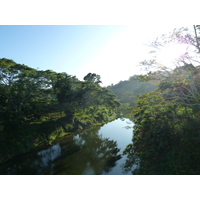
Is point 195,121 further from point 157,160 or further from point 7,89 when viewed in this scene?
point 7,89

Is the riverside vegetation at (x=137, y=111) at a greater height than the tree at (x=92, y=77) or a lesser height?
lesser

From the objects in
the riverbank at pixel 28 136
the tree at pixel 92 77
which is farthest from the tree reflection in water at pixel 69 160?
the tree at pixel 92 77

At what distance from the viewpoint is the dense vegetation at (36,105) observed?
17.9 meters

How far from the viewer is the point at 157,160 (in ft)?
36.7

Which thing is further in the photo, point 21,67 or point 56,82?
point 56,82

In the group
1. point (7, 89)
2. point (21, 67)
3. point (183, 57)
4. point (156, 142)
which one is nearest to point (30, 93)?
point (7, 89)

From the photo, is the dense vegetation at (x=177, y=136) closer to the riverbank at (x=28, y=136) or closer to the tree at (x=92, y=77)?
the riverbank at (x=28, y=136)

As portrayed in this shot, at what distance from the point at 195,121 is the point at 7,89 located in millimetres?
23243

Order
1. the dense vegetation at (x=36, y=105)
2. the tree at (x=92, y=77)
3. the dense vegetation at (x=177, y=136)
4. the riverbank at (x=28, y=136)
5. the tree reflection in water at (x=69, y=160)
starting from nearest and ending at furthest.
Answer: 1. the dense vegetation at (x=177, y=136)
2. the tree reflection in water at (x=69, y=160)
3. the riverbank at (x=28, y=136)
4. the dense vegetation at (x=36, y=105)
5. the tree at (x=92, y=77)

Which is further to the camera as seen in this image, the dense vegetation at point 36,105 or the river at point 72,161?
the dense vegetation at point 36,105

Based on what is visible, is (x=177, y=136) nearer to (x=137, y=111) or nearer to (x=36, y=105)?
(x=137, y=111)

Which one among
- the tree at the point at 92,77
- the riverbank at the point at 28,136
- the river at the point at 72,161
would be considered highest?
the tree at the point at 92,77

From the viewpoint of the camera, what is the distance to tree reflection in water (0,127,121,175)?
41.0 feet

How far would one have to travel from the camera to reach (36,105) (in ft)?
72.0
